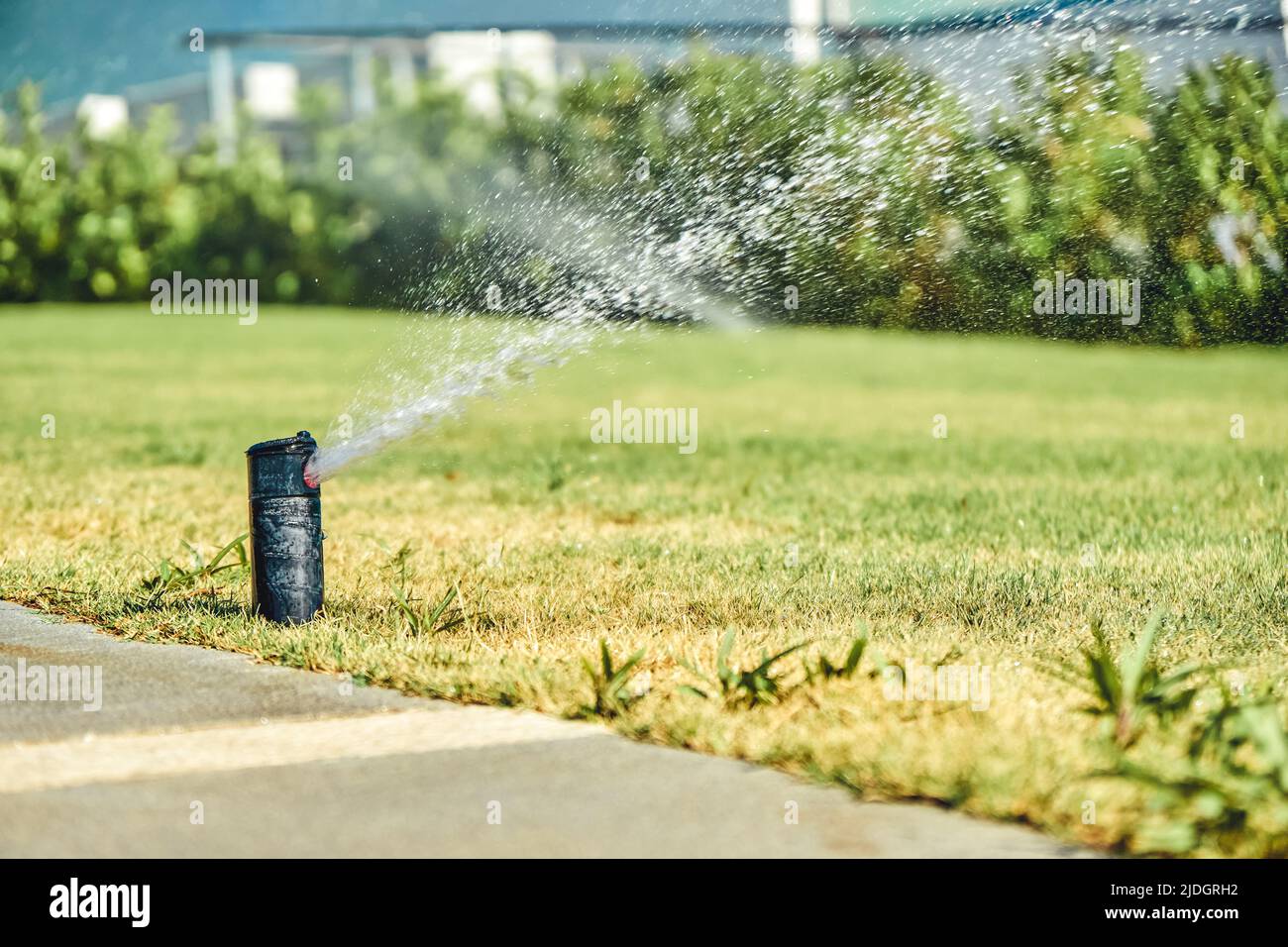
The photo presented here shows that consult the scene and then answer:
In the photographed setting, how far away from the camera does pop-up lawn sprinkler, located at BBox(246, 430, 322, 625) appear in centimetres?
462

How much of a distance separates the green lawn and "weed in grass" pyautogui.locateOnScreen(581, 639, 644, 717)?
0.08 feet

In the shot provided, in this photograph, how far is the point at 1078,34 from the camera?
9.12 meters

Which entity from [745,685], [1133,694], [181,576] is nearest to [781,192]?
[181,576]

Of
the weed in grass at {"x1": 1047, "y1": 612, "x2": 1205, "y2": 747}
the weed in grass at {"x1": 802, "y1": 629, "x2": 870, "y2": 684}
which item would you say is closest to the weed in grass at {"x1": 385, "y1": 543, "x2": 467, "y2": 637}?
the weed in grass at {"x1": 802, "y1": 629, "x2": 870, "y2": 684}

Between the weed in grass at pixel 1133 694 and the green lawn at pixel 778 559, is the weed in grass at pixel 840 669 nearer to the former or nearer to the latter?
the green lawn at pixel 778 559

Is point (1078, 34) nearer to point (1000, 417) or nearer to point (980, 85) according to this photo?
point (980, 85)

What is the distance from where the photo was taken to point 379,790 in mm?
3289

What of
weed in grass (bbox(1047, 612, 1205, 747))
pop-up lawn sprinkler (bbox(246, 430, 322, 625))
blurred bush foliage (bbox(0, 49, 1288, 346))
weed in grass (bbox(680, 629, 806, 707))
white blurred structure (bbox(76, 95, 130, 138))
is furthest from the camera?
white blurred structure (bbox(76, 95, 130, 138))

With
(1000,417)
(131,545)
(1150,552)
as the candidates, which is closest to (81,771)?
(131,545)

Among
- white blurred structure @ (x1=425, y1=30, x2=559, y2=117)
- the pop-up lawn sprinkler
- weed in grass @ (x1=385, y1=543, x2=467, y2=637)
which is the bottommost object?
weed in grass @ (x1=385, y1=543, x2=467, y2=637)

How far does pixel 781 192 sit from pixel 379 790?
22.5ft

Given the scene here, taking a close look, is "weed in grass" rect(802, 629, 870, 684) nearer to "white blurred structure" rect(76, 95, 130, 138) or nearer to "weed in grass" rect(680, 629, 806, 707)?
"weed in grass" rect(680, 629, 806, 707)
